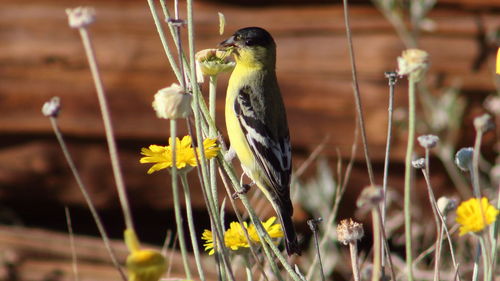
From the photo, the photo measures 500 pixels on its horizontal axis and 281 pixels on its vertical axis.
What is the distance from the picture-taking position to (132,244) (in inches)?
35.5

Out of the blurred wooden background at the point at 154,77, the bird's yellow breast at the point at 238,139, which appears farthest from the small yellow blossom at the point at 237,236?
the blurred wooden background at the point at 154,77

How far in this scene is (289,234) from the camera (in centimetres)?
202

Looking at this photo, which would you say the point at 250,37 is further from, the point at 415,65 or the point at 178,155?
the point at 415,65

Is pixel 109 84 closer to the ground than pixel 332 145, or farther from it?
farther from it

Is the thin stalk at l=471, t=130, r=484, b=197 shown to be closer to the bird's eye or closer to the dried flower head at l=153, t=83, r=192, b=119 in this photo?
the dried flower head at l=153, t=83, r=192, b=119

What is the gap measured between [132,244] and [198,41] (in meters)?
3.05

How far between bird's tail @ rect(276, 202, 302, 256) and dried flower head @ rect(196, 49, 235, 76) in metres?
0.53

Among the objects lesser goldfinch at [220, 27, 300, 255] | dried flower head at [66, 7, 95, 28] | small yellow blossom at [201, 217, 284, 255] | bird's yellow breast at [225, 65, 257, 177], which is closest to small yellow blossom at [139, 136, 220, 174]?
small yellow blossom at [201, 217, 284, 255]

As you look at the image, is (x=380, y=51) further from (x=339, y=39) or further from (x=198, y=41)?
(x=198, y=41)

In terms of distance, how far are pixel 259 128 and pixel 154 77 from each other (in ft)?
5.42

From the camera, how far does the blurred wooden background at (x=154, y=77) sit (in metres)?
3.80

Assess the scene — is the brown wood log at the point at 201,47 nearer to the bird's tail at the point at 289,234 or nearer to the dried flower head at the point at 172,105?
the bird's tail at the point at 289,234

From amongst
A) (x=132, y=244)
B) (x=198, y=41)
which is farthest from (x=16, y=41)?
(x=132, y=244)

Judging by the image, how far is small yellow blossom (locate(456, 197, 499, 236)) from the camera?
119 centimetres
